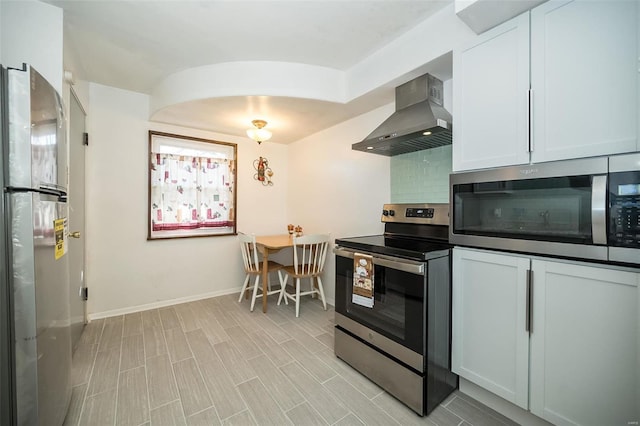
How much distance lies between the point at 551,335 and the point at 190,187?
3.55m

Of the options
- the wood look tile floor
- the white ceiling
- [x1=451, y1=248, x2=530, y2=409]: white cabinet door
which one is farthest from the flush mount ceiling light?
[x1=451, y1=248, x2=530, y2=409]: white cabinet door

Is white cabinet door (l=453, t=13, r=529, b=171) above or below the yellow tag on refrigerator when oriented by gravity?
above

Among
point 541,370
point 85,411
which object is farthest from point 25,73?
point 541,370

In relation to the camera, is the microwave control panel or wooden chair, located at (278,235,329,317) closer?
the microwave control panel

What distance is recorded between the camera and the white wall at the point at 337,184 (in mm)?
2742

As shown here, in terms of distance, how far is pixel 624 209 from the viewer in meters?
1.06

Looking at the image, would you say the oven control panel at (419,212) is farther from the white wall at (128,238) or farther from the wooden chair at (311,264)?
the white wall at (128,238)

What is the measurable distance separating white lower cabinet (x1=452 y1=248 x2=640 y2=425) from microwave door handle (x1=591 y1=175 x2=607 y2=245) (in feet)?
0.45

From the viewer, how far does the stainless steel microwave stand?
1.06m

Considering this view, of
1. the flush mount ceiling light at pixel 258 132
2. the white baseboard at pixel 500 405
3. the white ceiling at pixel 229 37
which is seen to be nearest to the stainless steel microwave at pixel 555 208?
the white baseboard at pixel 500 405

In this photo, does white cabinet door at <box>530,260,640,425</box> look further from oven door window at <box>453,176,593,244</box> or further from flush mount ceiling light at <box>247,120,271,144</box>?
flush mount ceiling light at <box>247,120,271,144</box>

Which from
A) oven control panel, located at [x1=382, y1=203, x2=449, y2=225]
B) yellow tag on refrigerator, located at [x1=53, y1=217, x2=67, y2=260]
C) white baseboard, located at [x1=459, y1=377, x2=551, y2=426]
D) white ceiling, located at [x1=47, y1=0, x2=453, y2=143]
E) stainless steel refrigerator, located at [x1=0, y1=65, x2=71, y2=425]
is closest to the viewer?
stainless steel refrigerator, located at [x1=0, y1=65, x2=71, y2=425]

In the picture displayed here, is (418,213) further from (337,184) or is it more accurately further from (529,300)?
(337,184)

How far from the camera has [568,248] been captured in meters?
1.20
